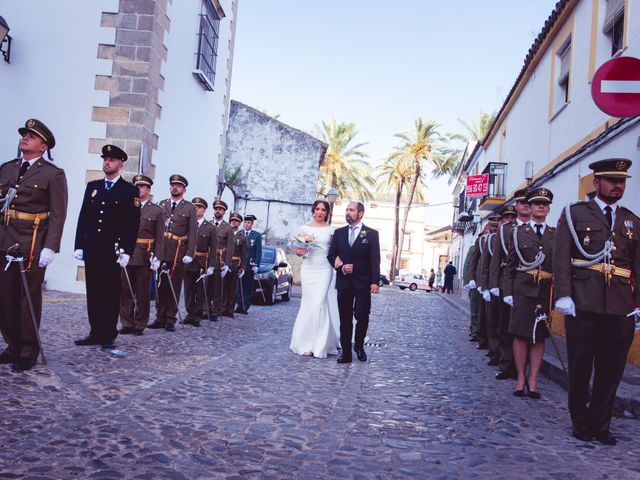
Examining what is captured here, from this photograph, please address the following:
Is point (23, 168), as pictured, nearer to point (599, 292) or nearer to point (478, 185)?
point (599, 292)

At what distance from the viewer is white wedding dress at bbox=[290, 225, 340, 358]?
7602mm

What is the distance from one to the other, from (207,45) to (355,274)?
33.7ft

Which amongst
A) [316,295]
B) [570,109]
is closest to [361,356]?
[316,295]

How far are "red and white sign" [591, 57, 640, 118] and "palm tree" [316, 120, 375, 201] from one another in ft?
124

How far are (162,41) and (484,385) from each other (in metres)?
9.13

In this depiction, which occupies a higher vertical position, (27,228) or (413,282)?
(27,228)

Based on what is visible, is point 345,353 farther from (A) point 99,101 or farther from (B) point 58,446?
(A) point 99,101

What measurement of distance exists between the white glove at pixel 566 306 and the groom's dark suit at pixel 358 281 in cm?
289

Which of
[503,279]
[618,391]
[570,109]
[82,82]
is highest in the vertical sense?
[570,109]

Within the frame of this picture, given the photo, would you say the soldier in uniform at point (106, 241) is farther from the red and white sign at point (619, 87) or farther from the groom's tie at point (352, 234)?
the red and white sign at point (619, 87)

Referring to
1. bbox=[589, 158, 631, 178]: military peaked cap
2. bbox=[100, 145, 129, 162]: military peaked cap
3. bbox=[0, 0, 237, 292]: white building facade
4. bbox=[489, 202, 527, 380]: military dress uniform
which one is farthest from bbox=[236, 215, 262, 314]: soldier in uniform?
bbox=[589, 158, 631, 178]: military peaked cap

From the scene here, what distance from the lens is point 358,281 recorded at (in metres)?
7.32

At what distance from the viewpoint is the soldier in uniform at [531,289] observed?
594cm

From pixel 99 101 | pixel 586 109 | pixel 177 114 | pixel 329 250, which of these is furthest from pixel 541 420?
pixel 177 114
